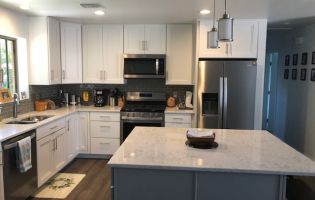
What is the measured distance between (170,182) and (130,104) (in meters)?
3.11

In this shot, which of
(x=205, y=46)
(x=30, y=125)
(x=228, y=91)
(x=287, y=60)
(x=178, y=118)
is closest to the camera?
(x=30, y=125)

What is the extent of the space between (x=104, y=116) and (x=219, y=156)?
9.10ft

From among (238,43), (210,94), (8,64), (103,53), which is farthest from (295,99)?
(8,64)

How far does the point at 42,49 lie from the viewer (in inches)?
159

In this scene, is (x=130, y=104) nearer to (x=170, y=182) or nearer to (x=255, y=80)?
(x=255, y=80)

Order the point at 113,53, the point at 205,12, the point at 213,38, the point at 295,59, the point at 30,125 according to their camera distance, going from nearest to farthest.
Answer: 1. the point at 213,38
2. the point at 30,125
3. the point at 205,12
4. the point at 113,53
5. the point at 295,59

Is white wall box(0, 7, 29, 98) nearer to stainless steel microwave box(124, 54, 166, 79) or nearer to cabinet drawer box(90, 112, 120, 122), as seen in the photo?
cabinet drawer box(90, 112, 120, 122)

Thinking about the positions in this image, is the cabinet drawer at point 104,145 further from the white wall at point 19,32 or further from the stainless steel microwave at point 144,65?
the white wall at point 19,32

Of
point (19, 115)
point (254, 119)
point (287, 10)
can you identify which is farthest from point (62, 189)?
point (287, 10)

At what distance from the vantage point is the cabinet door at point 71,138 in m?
4.11

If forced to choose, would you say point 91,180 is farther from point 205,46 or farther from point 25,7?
point 205,46


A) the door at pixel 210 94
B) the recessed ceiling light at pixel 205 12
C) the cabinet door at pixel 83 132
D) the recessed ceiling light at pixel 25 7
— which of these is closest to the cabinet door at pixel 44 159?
the cabinet door at pixel 83 132

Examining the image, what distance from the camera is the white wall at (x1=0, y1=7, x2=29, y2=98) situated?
3437mm

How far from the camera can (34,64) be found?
4.10 meters
